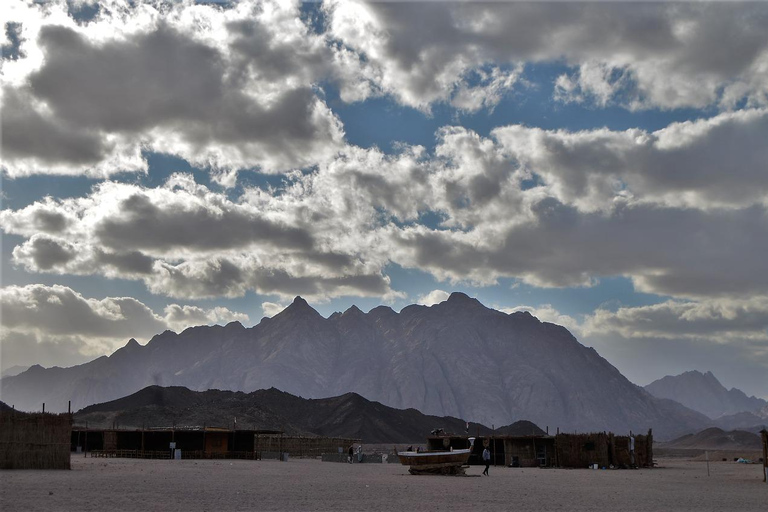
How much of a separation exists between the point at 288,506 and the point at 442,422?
158967 mm

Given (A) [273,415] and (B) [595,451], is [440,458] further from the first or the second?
(A) [273,415]

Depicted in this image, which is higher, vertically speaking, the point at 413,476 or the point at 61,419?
the point at 61,419

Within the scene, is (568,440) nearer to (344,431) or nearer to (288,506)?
(288,506)

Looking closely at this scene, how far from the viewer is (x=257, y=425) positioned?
129375 millimetres

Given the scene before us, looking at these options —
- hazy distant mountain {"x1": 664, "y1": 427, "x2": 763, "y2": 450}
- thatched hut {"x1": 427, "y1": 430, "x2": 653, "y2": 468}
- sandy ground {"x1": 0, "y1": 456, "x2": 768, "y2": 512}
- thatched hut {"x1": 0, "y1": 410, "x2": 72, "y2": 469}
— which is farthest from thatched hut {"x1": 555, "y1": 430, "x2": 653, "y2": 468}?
hazy distant mountain {"x1": 664, "y1": 427, "x2": 763, "y2": 450}

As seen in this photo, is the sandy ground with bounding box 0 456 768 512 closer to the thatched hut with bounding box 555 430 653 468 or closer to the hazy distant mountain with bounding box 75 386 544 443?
the thatched hut with bounding box 555 430 653 468

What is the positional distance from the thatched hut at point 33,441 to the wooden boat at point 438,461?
18.5m

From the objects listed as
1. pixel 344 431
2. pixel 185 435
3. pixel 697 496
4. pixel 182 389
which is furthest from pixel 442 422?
pixel 697 496

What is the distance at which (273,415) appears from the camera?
140 metres

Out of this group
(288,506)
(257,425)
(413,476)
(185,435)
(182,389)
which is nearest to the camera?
(288,506)

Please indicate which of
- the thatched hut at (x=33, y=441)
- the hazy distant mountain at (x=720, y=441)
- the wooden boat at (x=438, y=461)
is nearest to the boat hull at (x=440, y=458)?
the wooden boat at (x=438, y=461)

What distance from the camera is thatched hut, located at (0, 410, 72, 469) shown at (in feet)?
132

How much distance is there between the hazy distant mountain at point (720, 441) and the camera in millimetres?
165750

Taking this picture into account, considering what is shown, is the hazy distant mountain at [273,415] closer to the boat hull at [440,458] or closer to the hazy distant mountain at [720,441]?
the hazy distant mountain at [720,441]
